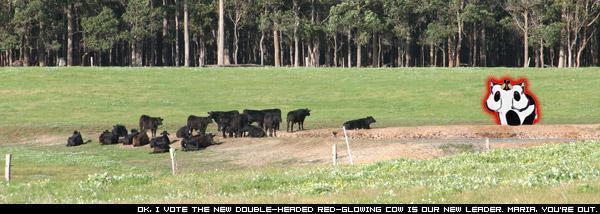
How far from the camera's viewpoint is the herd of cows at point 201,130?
3872 cm

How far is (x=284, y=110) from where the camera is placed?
178ft

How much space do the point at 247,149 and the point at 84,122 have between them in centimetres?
1505

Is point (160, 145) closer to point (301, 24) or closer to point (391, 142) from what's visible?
point (391, 142)

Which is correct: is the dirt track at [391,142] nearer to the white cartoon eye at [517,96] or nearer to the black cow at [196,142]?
the black cow at [196,142]

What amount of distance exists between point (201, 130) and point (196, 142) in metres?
4.21

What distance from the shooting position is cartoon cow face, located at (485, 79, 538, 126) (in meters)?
36.3

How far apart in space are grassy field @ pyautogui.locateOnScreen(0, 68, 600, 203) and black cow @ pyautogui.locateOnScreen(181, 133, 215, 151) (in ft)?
1.66

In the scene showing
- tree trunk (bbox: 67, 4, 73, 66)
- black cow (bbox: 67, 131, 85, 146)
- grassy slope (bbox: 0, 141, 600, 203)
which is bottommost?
black cow (bbox: 67, 131, 85, 146)

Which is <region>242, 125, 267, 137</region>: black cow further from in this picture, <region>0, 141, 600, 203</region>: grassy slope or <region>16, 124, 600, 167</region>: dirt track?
<region>0, 141, 600, 203</region>: grassy slope

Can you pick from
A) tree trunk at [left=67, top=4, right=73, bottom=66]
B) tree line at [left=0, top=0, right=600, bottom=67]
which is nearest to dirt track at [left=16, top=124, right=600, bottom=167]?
tree line at [left=0, top=0, right=600, bottom=67]

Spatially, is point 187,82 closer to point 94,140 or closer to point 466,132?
point 94,140

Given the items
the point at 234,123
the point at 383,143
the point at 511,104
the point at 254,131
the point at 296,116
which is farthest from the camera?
the point at 296,116

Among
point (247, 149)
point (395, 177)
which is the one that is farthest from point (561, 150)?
point (247, 149)

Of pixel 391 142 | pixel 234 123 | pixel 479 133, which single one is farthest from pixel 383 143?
pixel 234 123
